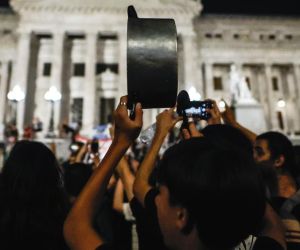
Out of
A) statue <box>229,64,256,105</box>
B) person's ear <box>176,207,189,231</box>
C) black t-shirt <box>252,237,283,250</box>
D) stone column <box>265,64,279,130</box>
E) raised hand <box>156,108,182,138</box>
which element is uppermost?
stone column <box>265,64,279,130</box>

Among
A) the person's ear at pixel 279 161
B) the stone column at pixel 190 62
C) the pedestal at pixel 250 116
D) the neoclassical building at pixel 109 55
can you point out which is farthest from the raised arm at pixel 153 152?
the stone column at pixel 190 62

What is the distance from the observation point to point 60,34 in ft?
118

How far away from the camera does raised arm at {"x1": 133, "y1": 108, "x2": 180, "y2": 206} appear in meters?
2.29

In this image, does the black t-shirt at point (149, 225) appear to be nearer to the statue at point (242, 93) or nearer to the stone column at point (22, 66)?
the statue at point (242, 93)

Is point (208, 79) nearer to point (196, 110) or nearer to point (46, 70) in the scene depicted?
point (46, 70)

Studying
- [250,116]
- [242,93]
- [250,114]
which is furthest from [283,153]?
[242,93]

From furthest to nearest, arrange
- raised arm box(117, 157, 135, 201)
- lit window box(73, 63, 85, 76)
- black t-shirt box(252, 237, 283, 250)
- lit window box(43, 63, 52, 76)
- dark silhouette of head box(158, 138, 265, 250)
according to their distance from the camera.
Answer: lit window box(73, 63, 85, 76), lit window box(43, 63, 52, 76), raised arm box(117, 157, 135, 201), black t-shirt box(252, 237, 283, 250), dark silhouette of head box(158, 138, 265, 250)

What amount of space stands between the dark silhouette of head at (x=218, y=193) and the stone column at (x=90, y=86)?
3245cm

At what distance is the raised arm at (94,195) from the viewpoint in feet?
5.26

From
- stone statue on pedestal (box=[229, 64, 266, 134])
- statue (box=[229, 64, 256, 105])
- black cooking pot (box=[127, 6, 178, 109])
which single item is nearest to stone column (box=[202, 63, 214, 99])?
statue (box=[229, 64, 256, 105])

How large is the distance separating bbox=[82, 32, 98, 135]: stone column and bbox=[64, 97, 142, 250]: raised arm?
32149 millimetres

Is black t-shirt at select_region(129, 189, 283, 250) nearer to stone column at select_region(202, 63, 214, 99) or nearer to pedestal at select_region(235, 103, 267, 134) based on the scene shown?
pedestal at select_region(235, 103, 267, 134)

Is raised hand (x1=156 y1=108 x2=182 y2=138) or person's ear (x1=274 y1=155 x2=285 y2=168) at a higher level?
raised hand (x1=156 y1=108 x2=182 y2=138)

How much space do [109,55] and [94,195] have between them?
3820 centimetres
